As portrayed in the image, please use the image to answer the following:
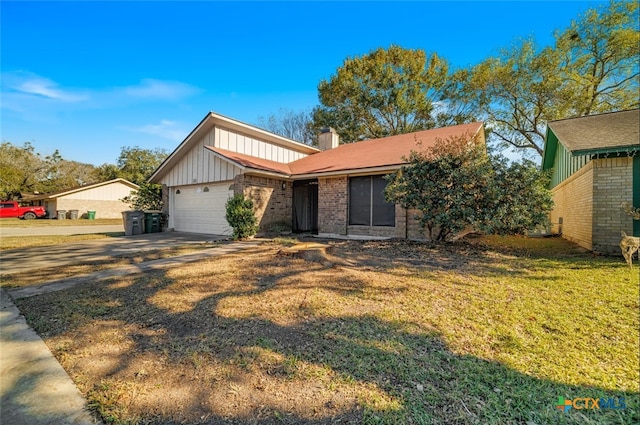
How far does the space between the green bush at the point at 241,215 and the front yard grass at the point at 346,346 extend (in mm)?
5479

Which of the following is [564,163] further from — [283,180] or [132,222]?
[132,222]

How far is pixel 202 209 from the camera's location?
45.2 ft

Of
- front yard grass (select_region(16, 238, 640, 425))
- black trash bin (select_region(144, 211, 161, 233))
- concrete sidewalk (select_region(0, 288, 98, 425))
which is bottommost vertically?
concrete sidewalk (select_region(0, 288, 98, 425))

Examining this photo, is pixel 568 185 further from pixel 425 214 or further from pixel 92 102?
pixel 92 102

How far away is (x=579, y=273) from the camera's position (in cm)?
573

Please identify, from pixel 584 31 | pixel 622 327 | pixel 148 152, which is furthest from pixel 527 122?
pixel 148 152

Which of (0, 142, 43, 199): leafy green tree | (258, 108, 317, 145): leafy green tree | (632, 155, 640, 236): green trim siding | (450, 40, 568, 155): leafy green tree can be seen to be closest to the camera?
(632, 155, 640, 236): green trim siding

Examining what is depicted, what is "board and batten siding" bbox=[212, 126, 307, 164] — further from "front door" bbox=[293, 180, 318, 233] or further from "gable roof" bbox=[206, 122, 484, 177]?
"front door" bbox=[293, 180, 318, 233]

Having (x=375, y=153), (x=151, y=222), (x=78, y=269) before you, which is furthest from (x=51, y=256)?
(x=375, y=153)

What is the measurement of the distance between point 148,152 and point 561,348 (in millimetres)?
48695

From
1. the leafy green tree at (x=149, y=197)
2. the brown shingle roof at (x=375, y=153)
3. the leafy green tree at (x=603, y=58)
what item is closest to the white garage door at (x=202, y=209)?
the leafy green tree at (x=149, y=197)

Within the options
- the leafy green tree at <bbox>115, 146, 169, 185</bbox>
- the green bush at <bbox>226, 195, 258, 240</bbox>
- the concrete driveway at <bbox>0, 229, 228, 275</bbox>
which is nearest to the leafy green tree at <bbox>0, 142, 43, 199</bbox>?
the leafy green tree at <bbox>115, 146, 169, 185</bbox>

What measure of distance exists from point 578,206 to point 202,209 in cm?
1542

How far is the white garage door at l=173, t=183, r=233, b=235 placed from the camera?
1282 centimetres
